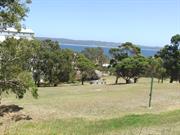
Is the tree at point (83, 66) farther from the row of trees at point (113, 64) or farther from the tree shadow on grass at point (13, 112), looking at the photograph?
the tree shadow on grass at point (13, 112)

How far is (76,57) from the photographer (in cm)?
8850

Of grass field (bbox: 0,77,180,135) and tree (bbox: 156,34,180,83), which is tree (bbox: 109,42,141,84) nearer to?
tree (bbox: 156,34,180,83)

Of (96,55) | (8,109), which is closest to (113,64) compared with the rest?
(8,109)

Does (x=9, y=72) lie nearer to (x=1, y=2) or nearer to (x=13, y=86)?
(x=13, y=86)

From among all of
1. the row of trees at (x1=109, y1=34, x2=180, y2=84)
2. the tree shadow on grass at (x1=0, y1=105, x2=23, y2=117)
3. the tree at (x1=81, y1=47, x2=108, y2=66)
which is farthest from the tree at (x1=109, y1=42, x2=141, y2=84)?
the tree at (x1=81, y1=47, x2=108, y2=66)

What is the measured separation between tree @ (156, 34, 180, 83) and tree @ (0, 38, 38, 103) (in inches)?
2121

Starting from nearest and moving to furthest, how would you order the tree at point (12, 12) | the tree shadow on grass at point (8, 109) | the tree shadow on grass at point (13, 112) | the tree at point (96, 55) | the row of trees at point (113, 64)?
the tree at point (12, 12) < the tree shadow on grass at point (13, 112) < the tree shadow on grass at point (8, 109) < the row of trees at point (113, 64) < the tree at point (96, 55)

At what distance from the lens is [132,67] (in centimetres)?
7556

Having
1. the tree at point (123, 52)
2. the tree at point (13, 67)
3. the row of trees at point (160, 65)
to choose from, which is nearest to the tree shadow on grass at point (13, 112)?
the tree at point (13, 67)

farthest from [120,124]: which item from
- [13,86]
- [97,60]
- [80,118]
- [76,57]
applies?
[97,60]

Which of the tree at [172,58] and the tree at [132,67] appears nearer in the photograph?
Answer: the tree at [132,67]

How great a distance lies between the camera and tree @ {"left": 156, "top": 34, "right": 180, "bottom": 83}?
78250mm

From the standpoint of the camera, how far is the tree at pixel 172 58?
78.2 metres

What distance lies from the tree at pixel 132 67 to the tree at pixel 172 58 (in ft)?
16.0
